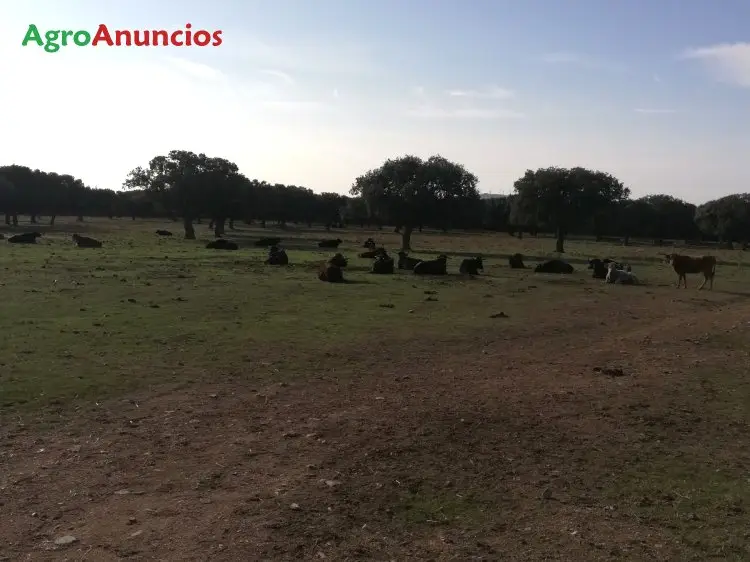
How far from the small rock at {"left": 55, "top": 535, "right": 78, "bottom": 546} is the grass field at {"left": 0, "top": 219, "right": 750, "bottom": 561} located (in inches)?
3.5

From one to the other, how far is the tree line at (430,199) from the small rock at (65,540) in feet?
157

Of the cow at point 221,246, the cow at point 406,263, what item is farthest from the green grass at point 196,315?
the cow at point 221,246

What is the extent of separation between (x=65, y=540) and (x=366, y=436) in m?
3.76

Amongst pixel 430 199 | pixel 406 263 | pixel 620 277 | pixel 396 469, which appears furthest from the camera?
pixel 430 199

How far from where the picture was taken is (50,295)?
21.0 meters

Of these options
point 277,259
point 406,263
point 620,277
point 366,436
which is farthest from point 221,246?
point 366,436

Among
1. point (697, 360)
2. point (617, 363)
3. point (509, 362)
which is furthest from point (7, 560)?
point (697, 360)

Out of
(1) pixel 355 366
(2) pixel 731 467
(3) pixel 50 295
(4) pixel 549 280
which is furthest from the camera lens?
(4) pixel 549 280

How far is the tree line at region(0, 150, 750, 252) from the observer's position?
176 ft

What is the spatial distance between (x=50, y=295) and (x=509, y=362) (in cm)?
1448

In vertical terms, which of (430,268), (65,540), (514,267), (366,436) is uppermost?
(430,268)

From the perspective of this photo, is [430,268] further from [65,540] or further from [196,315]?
[65,540]

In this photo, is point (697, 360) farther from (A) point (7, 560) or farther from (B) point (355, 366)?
(A) point (7, 560)

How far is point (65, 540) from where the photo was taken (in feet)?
19.4
